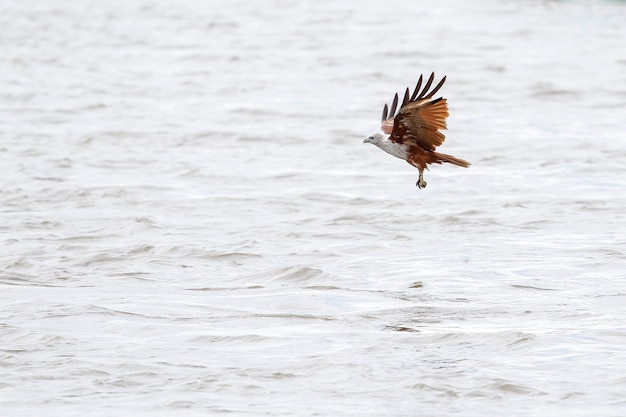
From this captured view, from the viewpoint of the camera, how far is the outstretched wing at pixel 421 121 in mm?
9328

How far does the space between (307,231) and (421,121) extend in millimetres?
2289

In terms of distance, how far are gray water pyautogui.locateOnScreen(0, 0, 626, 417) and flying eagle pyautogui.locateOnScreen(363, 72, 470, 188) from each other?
2.85 ft

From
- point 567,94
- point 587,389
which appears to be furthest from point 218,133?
point 587,389

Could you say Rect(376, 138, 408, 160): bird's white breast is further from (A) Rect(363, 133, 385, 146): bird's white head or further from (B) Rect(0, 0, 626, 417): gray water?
(B) Rect(0, 0, 626, 417): gray water

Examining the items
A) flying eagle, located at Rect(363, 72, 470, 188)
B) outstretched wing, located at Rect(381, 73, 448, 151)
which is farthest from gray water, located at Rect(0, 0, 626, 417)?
outstretched wing, located at Rect(381, 73, 448, 151)

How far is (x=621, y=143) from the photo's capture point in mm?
14922

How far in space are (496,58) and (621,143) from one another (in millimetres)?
6431

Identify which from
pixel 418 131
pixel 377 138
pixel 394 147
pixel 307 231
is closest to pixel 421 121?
pixel 418 131

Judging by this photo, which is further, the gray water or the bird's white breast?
the bird's white breast

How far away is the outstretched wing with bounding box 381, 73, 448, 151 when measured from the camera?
9.33m

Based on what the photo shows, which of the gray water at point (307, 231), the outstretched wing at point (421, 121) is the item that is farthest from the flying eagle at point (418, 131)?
the gray water at point (307, 231)

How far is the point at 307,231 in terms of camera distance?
11453mm

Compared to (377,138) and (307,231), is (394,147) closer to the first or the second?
(377,138)

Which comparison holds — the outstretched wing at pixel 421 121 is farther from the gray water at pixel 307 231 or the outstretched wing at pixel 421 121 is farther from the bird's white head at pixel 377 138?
the gray water at pixel 307 231
